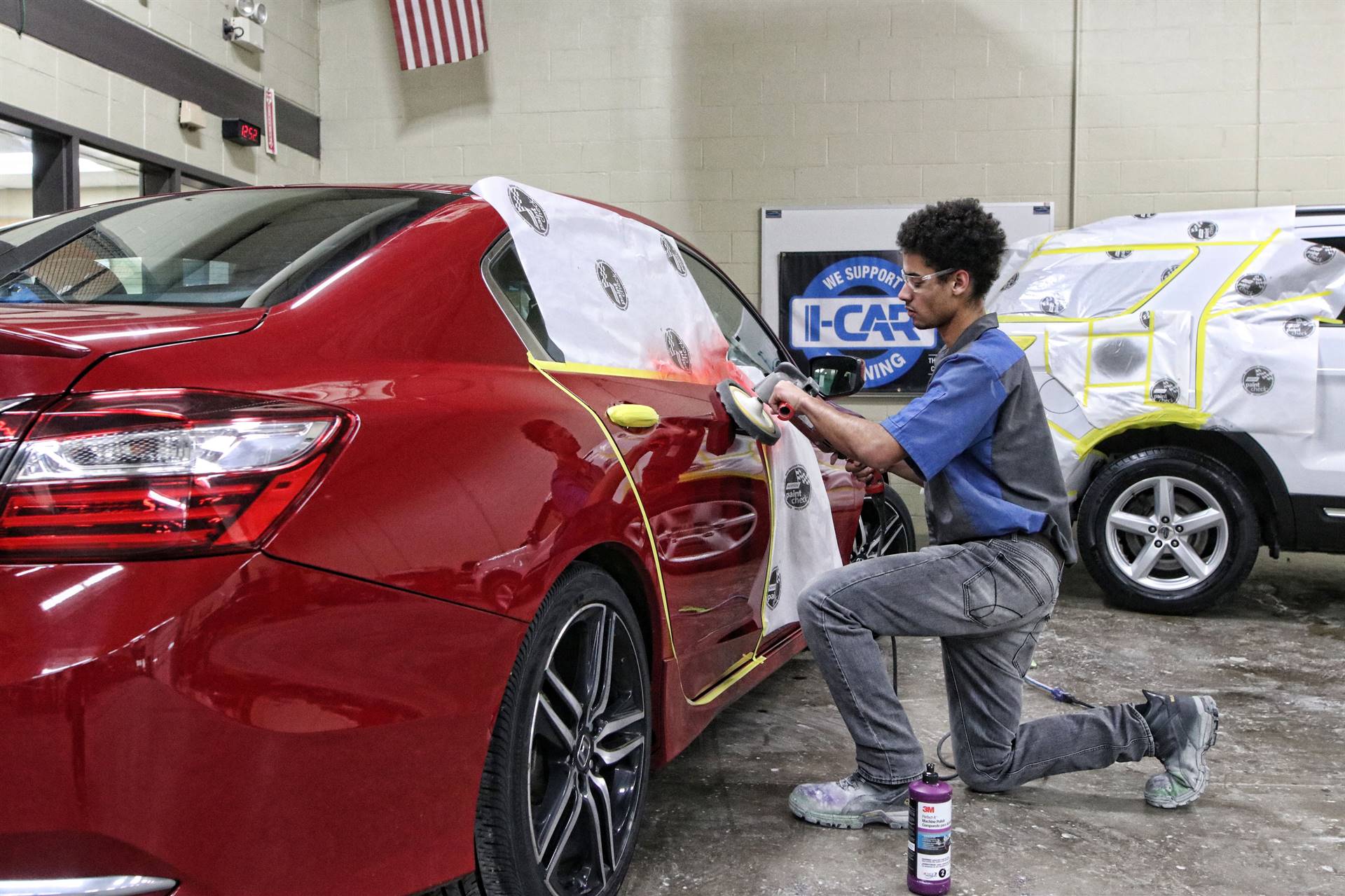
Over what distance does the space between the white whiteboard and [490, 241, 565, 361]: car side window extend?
6.06 metres

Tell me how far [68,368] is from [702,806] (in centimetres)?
188

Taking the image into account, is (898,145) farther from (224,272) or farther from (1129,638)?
(224,272)

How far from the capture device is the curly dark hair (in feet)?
8.33

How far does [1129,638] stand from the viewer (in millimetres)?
4645

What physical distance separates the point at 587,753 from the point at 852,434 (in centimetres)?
92

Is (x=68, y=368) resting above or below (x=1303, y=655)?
above

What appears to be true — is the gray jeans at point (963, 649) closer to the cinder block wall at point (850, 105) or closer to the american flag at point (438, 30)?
the cinder block wall at point (850, 105)

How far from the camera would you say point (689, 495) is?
7.48ft

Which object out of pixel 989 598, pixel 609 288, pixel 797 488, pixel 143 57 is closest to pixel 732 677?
pixel 797 488

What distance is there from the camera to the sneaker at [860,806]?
8.29 feet

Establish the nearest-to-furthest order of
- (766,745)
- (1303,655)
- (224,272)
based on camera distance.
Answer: (224,272), (766,745), (1303,655)

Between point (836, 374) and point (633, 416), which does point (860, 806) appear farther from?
point (836, 374)

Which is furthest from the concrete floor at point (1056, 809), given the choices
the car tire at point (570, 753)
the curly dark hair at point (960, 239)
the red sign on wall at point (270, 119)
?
the red sign on wall at point (270, 119)

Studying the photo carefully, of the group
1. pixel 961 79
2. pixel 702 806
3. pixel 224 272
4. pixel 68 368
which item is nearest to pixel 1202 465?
pixel 702 806
